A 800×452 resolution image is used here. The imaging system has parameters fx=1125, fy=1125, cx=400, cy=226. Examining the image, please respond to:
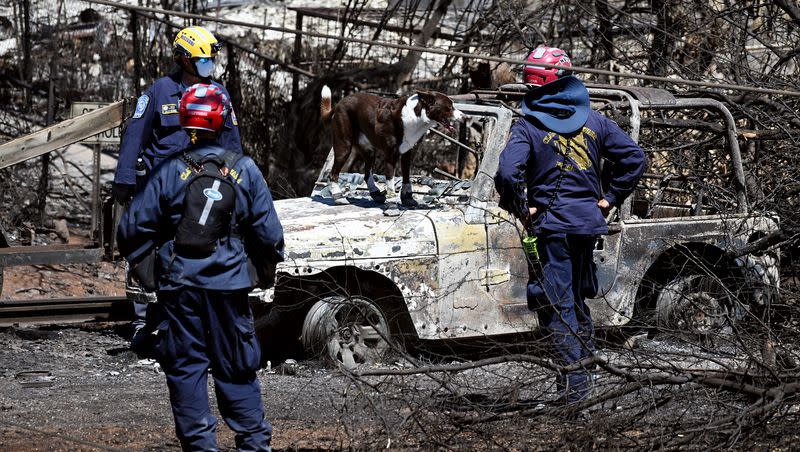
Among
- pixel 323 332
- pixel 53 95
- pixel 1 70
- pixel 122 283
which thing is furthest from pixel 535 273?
pixel 1 70

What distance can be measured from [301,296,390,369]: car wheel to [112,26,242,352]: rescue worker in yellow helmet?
3.45 feet

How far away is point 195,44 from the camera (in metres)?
6.86

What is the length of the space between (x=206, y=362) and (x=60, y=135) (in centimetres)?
391

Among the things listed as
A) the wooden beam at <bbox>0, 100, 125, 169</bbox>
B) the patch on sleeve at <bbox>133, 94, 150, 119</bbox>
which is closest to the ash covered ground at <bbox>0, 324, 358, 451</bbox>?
the wooden beam at <bbox>0, 100, 125, 169</bbox>

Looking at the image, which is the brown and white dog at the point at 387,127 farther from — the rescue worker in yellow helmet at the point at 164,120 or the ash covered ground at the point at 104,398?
the ash covered ground at the point at 104,398

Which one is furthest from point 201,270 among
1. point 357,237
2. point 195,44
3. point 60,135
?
point 60,135

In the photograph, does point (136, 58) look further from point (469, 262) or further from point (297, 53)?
point (469, 262)

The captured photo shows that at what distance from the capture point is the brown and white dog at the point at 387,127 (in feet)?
24.9

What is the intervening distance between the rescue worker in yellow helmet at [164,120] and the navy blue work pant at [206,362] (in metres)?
2.22

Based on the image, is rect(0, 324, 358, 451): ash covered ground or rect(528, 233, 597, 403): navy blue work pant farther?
rect(528, 233, 597, 403): navy blue work pant

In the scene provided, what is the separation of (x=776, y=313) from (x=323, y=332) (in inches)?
105

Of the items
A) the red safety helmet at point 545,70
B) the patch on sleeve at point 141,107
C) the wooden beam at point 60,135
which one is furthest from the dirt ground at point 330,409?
the patch on sleeve at point 141,107

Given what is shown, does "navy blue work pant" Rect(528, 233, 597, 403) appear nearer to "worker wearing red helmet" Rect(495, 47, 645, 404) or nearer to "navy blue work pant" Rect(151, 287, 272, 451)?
"worker wearing red helmet" Rect(495, 47, 645, 404)

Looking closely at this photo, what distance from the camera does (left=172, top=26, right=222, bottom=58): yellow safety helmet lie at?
270 inches
